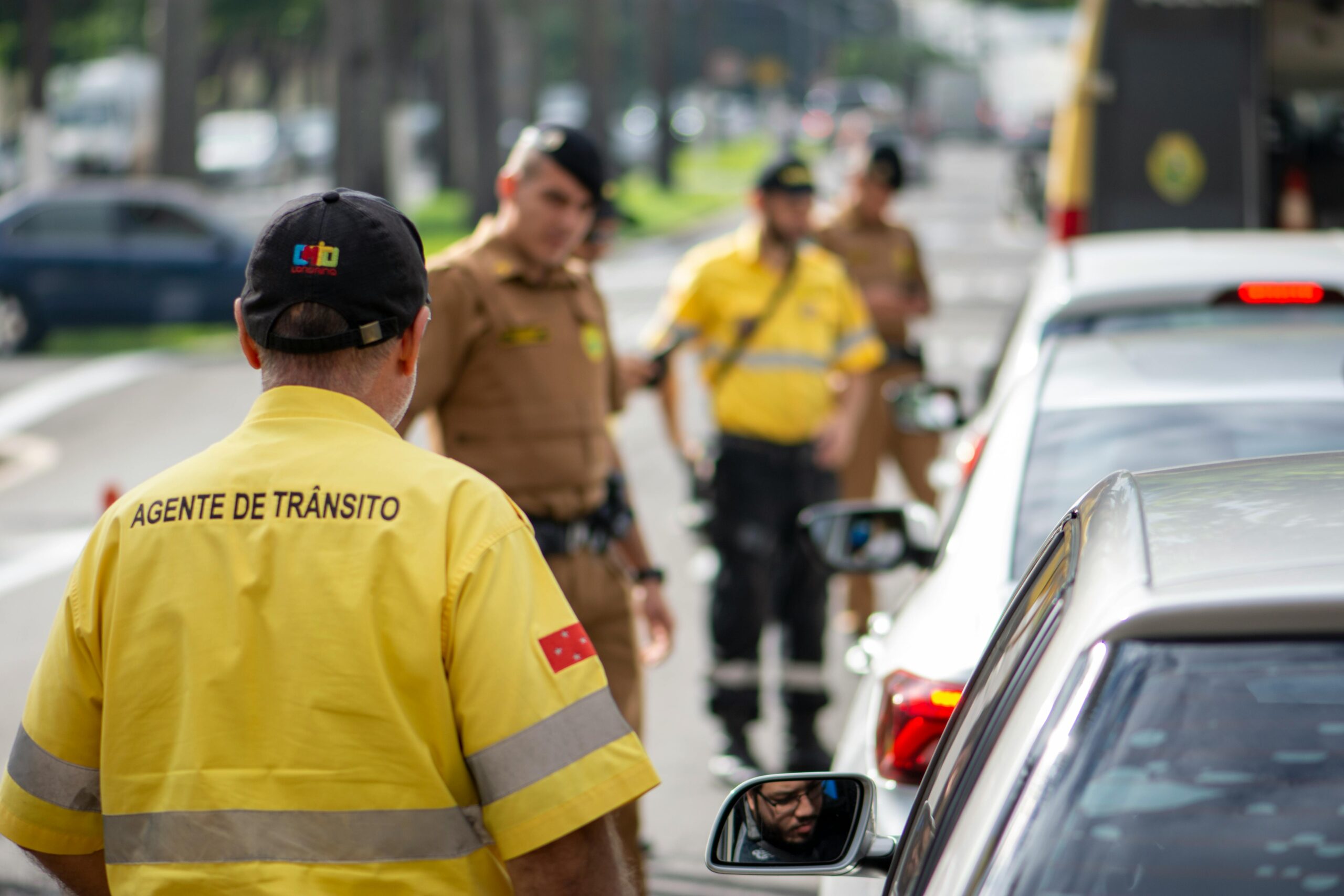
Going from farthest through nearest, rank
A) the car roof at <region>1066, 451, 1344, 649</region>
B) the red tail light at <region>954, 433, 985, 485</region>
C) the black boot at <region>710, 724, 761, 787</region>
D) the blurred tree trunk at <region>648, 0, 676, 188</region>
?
the blurred tree trunk at <region>648, 0, 676, 188</region>
the black boot at <region>710, 724, 761, 787</region>
the red tail light at <region>954, 433, 985, 485</region>
the car roof at <region>1066, 451, 1344, 649</region>

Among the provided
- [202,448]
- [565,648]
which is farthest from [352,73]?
[565,648]

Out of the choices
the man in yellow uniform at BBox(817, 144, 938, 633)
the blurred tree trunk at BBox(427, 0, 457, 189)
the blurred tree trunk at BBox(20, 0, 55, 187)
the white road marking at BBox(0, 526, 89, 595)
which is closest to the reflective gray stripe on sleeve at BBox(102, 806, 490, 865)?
the man in yellow uniform at BBox(817, 144, 938, 633)

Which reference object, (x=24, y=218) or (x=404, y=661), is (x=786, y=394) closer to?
(x=404, y=661)

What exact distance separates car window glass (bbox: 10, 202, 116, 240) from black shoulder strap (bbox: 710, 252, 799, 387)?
14.8m

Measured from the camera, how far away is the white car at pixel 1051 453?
324 centimetres

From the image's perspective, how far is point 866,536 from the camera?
473 centimetres

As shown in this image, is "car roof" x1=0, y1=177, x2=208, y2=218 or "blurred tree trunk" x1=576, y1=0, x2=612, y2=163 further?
"blurred tree trunk" x1=576, y1=0, x2=612, y2=163

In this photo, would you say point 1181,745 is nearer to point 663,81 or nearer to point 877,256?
point 877,256

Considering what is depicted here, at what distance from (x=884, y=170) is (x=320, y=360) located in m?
6.35

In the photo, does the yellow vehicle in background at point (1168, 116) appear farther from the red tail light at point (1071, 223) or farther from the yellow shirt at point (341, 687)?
the yellow shirt at point (341, 687)

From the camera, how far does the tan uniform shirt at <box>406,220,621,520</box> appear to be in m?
4.51

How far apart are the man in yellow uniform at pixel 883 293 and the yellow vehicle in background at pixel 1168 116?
12.7ft

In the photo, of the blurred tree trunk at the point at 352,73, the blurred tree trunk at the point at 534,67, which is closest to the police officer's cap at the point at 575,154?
the blurred tree trunk at the point at 352,73

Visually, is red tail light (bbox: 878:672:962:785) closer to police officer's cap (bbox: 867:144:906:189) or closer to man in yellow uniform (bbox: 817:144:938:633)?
man in yellow uniform (bbox: 817:144:938:633)
